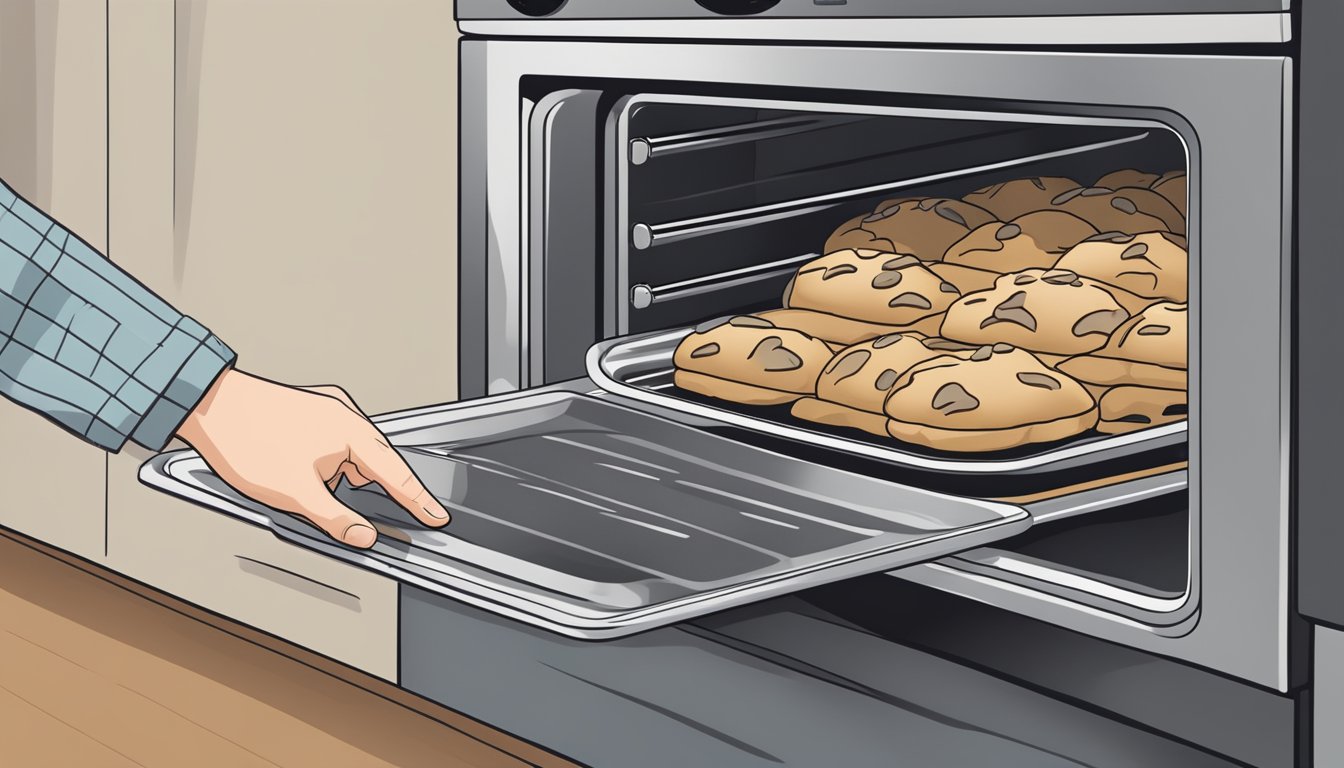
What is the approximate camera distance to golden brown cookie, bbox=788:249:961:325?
110cm

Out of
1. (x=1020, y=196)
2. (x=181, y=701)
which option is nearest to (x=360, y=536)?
(x=1020, y=196)

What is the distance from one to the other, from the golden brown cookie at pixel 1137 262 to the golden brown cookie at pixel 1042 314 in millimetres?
23

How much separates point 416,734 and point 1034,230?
0.70m

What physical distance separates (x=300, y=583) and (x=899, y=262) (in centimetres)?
65

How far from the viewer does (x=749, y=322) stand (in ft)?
3.51

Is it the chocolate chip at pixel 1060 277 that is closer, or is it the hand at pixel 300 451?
the hand at pixel 300 451

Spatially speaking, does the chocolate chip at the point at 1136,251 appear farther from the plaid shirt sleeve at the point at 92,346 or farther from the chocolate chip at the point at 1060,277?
the plaid shirt sleeve at the point at 92,346

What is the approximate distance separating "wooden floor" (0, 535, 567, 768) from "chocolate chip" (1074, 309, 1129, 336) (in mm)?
552

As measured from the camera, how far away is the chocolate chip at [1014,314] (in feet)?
3.34

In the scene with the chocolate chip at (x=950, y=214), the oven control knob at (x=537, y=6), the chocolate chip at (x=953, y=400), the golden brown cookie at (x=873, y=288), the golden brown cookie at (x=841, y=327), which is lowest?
the chocolate chip at (x=953, y=400)

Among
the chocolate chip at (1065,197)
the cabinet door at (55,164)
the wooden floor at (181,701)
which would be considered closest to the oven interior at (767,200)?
the chocolate chip at (1065,197)

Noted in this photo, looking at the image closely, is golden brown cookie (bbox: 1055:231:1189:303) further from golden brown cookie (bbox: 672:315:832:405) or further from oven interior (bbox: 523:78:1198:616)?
golden brown cookie (bbox: 672:315:832:405)

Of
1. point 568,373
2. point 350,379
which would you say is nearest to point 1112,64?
point 568,373

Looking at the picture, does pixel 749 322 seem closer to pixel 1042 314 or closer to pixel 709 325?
pixel 709 325
